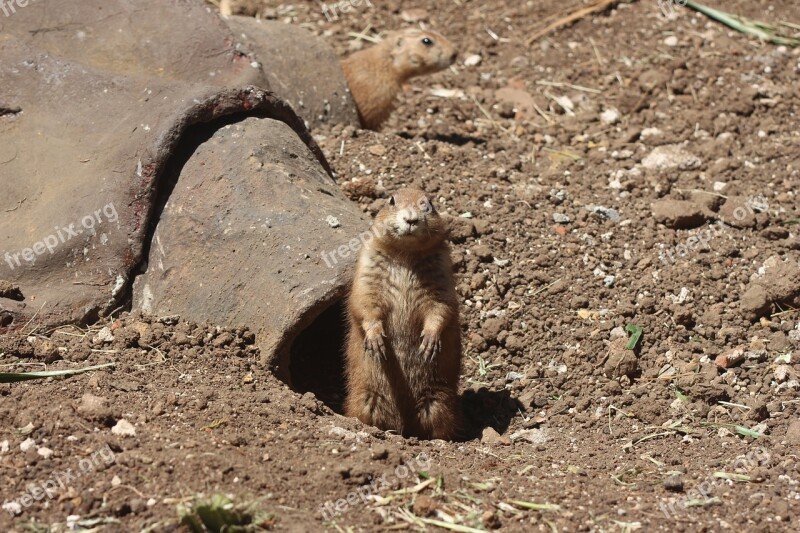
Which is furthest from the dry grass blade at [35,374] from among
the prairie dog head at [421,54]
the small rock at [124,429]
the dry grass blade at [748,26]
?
the dry grass blade at [748,26]

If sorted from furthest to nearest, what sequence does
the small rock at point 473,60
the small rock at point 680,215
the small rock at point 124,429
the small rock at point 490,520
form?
the small rock at point 473,60
the small rock at point 680,215
the small rock at point 124,429
the small rock at point 490,520

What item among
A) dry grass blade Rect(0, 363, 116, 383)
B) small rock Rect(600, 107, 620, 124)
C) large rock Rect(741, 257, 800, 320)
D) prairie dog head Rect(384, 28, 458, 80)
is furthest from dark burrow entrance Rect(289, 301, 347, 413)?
prairie dog head Rect(384, 28, 458, 80)

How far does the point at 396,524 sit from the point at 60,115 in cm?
361

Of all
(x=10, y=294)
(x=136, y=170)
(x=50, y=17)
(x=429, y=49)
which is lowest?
(x=429, y=49)

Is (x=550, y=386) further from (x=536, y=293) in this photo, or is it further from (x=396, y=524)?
(x=396, y=524)

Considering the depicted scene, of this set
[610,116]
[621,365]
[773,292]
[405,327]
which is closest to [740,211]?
[773,292]

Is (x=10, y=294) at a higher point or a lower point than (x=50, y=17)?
lower

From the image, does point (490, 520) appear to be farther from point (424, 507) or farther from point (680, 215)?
point (680, 215)

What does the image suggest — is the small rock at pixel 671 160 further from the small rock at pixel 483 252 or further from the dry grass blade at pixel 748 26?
the dry grass blade at pixel 748 26

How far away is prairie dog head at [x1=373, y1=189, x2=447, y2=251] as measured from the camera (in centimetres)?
575

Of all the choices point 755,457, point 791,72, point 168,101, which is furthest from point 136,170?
point 791,72

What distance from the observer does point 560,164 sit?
341 inches

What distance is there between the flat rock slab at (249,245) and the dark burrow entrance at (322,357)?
1086 millimetres

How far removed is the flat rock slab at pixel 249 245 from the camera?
582 cm
